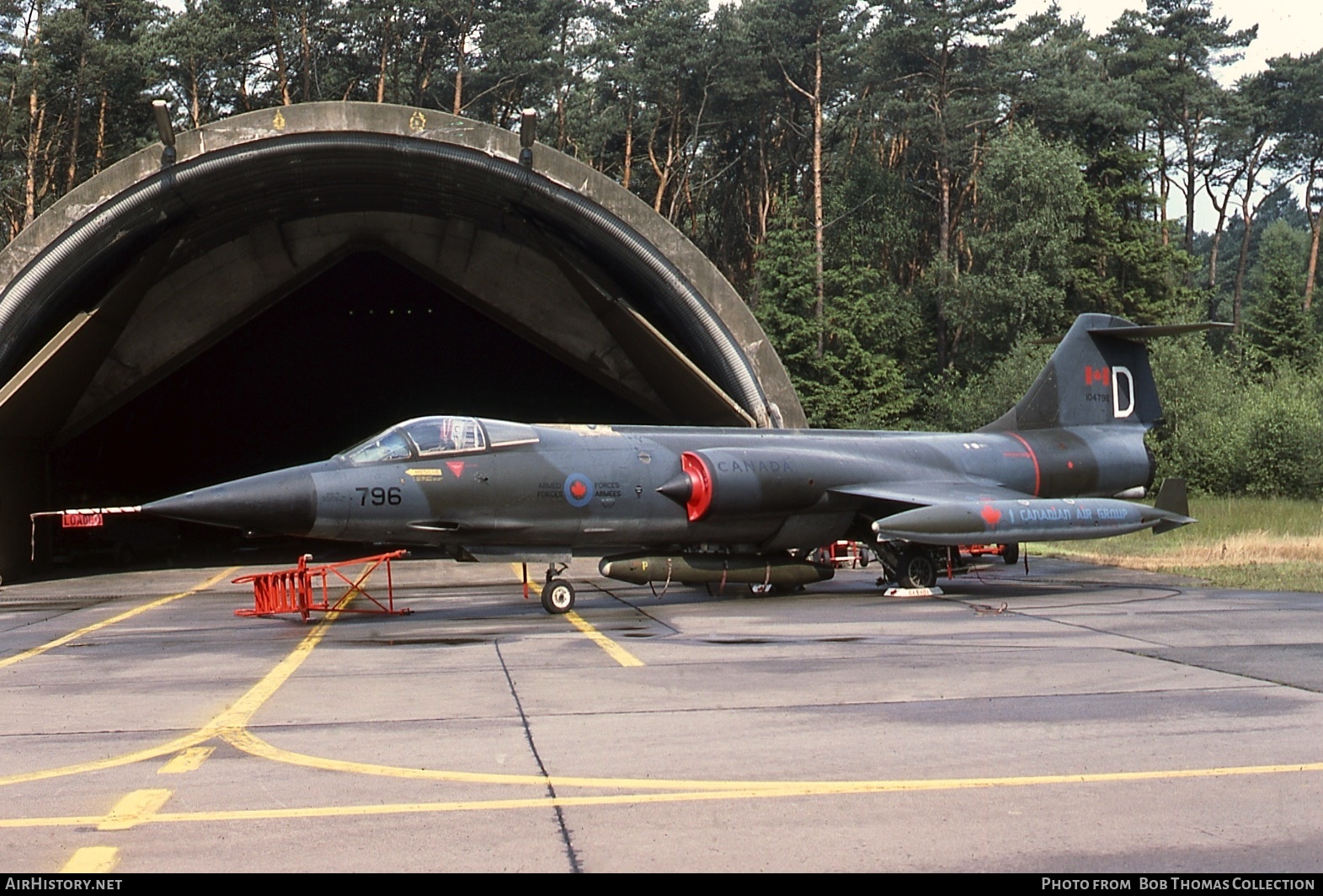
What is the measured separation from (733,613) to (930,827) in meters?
10.6

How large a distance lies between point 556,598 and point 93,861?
1120 cm

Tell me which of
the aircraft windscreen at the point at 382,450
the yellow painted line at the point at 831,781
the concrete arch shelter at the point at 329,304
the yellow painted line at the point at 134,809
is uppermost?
the concrete arch shelter at the point at 329,304

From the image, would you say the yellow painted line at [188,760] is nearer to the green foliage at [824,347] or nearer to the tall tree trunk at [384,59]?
the green foliage at [824,347]

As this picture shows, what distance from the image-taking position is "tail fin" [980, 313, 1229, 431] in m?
22.8

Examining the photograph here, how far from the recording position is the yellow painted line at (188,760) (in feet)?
24.8

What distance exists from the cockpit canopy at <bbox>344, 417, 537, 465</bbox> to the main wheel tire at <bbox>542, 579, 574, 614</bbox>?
1.90m

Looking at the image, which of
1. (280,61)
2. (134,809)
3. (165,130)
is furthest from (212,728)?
(280,61)

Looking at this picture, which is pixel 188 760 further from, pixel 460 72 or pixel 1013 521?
pixel 460 72

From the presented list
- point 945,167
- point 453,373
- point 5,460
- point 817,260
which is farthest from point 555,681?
point 945,167

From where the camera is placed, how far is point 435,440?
52.6 ft

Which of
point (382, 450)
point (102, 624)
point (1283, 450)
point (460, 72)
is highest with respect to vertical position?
point (460, 72)

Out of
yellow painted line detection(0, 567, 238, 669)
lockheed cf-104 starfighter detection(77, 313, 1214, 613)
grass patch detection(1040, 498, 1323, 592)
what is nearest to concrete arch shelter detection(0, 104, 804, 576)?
yellow painted line detection(0, 567, 238, 669)

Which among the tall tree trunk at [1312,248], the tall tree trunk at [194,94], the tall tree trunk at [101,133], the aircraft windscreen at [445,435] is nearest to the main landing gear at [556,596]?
the aircraft windscreen at [445,435]

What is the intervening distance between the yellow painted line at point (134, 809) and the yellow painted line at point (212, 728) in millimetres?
910
